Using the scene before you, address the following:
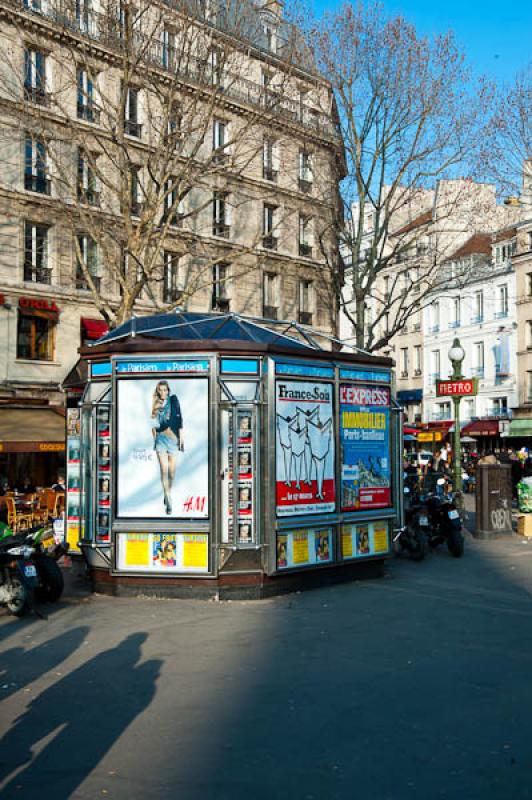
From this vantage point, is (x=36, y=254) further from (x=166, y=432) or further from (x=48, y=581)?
(x=48, y=581)

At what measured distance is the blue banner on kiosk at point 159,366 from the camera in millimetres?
10250

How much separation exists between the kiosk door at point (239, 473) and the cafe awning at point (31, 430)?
12.2 m

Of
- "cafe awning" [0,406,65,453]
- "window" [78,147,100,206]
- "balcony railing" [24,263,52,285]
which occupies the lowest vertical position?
"cafe awning" [0,406,65,453]

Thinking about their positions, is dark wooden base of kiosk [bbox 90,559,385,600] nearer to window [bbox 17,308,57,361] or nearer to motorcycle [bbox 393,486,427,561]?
motorcycle [bbox 393,486,427,561]

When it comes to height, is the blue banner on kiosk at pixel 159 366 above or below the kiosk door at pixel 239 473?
above

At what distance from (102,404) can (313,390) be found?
2.63 metres

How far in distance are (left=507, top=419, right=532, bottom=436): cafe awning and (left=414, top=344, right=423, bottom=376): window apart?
11.1 metres

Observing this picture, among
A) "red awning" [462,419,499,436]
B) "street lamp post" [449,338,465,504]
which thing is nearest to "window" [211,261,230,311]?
"street lamp post" [449,338,465,504]

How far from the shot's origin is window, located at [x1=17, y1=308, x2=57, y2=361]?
26.2 meters

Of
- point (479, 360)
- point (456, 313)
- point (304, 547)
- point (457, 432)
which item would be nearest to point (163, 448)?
point (304, 547)

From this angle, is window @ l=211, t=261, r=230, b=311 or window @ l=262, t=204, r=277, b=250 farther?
window @ l=262, t=204, r=277, b=250

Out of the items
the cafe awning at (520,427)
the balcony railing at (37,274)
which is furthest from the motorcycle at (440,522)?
the cafe awning at (520,427)

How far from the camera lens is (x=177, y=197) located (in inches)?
750

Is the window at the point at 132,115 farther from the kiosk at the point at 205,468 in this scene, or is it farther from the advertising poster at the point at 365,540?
the advertising poster at the point at 365,540
